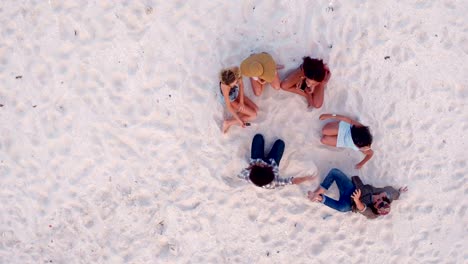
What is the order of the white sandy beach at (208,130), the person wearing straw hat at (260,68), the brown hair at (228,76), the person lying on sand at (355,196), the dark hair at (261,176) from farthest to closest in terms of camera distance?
the white sandy beach at (208,130) < the person lying on sand at (355,196) < the dark hair at (261,176) < the person wearing straw hat at (260,68) < the brown hair at (228,76)

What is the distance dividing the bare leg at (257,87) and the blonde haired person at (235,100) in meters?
0.13

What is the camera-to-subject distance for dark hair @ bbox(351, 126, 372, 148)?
4754 mm

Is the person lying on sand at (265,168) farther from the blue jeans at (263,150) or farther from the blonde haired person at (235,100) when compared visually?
the blonde haired person at (235,100)

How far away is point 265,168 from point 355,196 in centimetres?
112

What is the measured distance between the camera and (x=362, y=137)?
4.76m

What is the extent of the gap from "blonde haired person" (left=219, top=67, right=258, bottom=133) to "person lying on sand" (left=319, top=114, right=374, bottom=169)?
0.89m

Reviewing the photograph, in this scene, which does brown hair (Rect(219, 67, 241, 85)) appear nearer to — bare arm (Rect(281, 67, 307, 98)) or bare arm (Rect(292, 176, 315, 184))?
bare arm (Rect(281, 67, 307, 98))

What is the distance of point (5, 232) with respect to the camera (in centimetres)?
548

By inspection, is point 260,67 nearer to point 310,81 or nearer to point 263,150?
point 310,81

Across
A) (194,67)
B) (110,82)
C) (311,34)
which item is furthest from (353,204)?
(110,82)

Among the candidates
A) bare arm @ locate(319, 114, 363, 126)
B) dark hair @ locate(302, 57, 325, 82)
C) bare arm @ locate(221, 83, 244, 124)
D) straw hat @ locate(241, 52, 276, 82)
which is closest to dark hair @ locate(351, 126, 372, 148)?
bare arm @ locate(319, 114, 363, 126)

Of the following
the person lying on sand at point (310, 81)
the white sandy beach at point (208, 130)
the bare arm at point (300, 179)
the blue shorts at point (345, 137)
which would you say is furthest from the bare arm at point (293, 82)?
the bare arm at point (300, 179)

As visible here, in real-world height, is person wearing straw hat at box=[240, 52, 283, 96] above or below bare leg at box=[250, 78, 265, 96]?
above

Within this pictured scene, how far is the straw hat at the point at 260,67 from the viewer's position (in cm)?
Answer: 458
